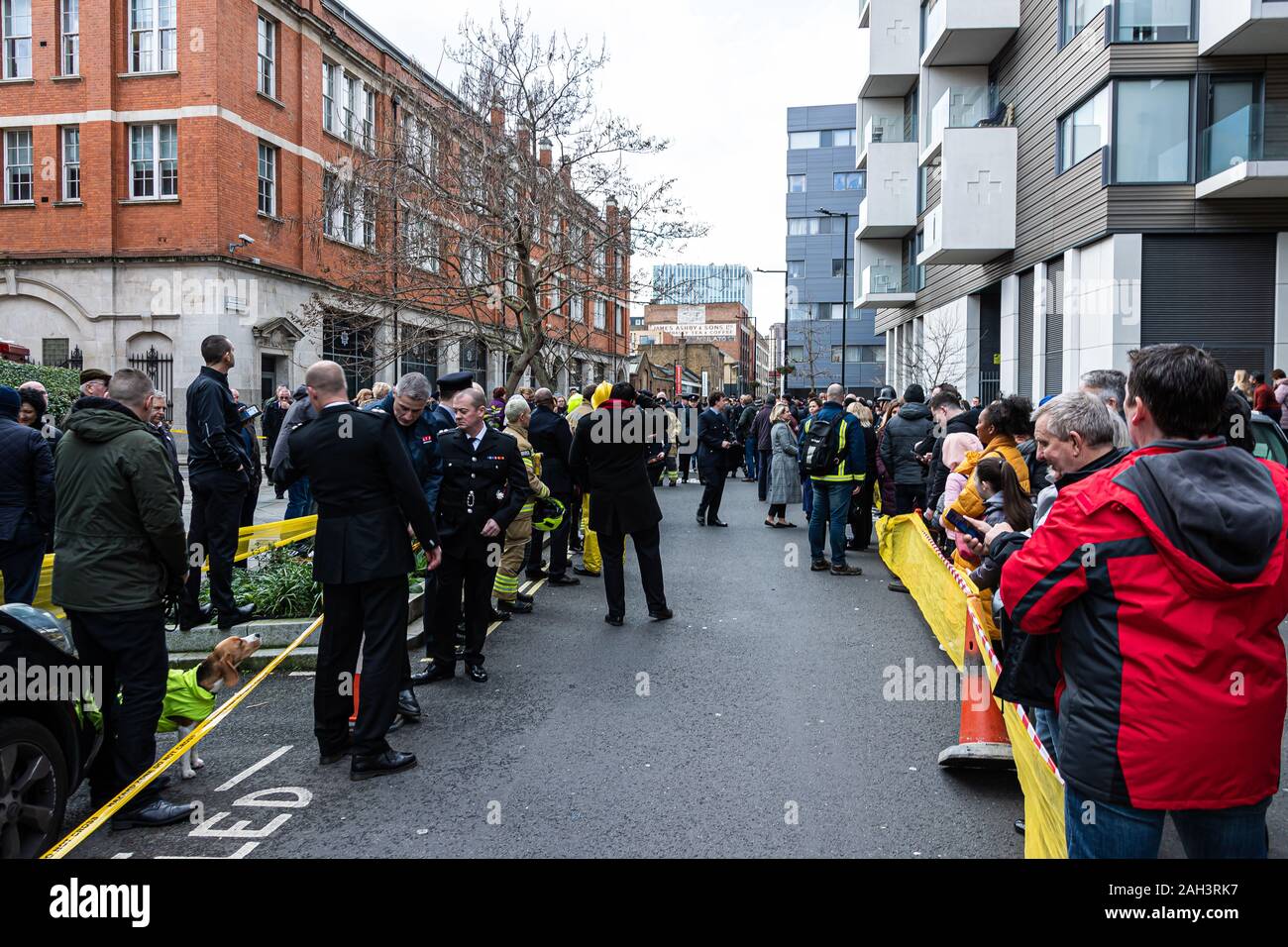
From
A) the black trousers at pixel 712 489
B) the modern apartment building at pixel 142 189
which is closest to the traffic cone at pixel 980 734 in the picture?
the black trousers at pixel 712 489

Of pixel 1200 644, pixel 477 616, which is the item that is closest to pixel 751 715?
pixel 477 616

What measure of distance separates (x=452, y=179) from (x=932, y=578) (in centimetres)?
1219

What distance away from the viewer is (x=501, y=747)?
532 cm

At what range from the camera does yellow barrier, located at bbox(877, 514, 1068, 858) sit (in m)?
3.51

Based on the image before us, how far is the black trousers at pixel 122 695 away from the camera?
4.46m

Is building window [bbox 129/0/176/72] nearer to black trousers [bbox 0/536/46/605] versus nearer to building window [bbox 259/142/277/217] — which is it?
building window [bbox 259/142/277/217]

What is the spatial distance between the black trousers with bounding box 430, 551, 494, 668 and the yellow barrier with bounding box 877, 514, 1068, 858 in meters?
3.35

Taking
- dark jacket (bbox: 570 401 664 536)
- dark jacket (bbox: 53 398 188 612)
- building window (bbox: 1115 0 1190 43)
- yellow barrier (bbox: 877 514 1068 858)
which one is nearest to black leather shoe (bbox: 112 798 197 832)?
dark jacket (bbox: 53 398 188 612)

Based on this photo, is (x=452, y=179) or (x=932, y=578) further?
(x=452, y=179)

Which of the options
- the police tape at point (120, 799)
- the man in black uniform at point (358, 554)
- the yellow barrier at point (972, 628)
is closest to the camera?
the yellow barrier at point (972, 628)

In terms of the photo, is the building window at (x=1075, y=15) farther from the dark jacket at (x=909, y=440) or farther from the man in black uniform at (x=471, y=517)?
the man in black uniform at (x=471, y=517)

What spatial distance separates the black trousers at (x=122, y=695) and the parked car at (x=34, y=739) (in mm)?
194

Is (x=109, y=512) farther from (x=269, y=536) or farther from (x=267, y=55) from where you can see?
(x=267, y=55)
